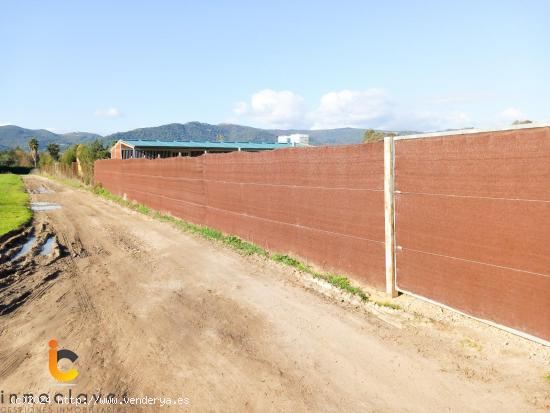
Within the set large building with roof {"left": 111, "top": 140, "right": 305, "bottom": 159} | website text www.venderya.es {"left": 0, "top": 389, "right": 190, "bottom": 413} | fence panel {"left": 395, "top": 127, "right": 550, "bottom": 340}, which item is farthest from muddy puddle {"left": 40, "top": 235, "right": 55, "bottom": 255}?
large building with roof {"left": 111, "top": 140, "right": 305, "bottom": 159}

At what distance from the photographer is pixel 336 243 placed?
7.32m

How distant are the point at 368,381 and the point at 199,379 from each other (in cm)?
163

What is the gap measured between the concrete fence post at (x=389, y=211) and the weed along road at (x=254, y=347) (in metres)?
0.45

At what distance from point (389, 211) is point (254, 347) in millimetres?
2746

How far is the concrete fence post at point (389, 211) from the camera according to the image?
19.7ft

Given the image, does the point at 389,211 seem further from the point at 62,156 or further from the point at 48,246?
the point at 62,156

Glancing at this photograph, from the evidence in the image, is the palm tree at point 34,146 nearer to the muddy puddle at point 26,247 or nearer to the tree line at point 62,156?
the tree line at point 62,156

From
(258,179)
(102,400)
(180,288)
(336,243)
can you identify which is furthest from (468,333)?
(258,179)

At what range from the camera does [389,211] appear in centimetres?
607

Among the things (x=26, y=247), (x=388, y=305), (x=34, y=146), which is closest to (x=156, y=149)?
(x=26, y=247)

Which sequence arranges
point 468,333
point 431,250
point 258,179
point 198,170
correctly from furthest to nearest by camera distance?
point 198,170 < point 258,179 < point 431,250 < point 468,333

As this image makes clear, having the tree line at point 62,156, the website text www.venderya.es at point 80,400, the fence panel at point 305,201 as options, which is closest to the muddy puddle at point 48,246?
the fence panel at point 305,201

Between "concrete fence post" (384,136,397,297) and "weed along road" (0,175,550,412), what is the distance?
17.7 inches

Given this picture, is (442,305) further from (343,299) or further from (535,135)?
(535,135)
